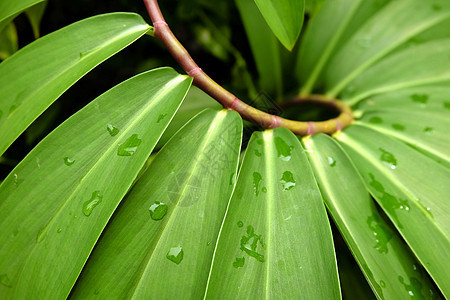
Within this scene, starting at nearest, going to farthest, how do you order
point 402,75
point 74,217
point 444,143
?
point 74,217 < point 444,143 < point 402,75

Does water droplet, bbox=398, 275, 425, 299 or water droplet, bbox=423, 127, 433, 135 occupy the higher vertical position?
water droplet, bbox=423, 127, 433, 135

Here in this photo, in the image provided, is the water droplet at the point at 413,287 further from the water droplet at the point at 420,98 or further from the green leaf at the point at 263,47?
the green leaf at the point at 263,47

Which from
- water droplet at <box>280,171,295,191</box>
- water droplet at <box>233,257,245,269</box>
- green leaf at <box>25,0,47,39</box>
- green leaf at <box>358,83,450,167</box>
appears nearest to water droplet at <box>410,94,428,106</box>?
green leaf at <box>358,83,450,167</box>

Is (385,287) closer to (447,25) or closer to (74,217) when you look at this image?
(74,217)

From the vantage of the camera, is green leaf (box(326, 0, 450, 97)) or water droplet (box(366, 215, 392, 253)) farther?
green leaf (box(326, 0, 450, 97))

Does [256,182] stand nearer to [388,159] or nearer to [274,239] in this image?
[274,239]

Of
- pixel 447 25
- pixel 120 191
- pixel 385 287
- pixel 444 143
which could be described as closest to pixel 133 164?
pixel 120 191

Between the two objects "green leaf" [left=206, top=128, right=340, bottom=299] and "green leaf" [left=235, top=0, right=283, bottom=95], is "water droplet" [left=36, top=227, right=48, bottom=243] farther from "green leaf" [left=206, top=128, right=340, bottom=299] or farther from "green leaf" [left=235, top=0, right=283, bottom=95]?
"green leaf" [left=235, top=0, right=283, bottom=95]
